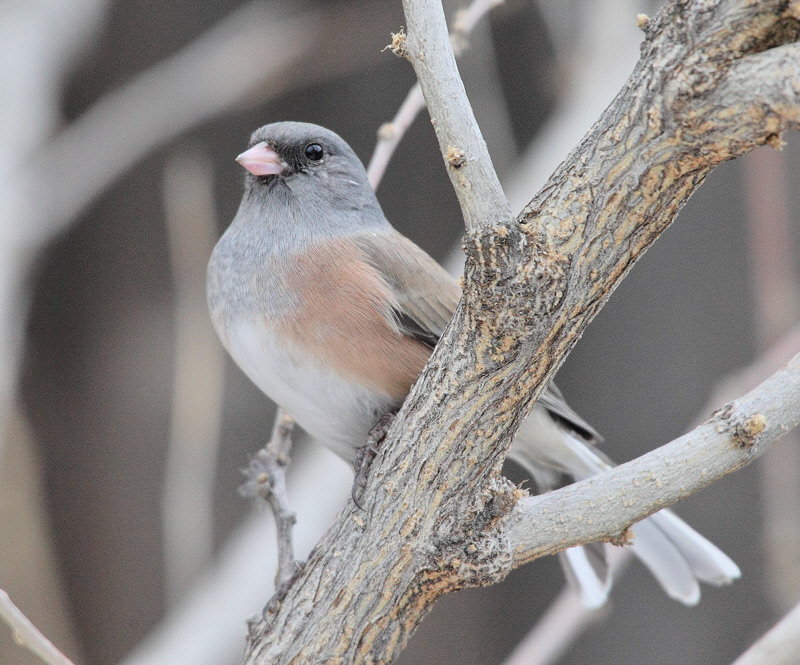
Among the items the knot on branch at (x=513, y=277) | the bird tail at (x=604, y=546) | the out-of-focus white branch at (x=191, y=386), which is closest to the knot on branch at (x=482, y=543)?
the knot on branch at (x=513, y=277)

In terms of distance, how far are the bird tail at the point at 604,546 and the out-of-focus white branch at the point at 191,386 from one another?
0.96 metres

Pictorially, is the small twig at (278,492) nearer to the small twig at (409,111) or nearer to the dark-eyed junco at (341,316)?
the dark-eyed junco at (341,316)

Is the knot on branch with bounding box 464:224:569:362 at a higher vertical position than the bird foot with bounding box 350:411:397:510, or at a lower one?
higher

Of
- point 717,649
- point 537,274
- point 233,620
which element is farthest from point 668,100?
point 717,649

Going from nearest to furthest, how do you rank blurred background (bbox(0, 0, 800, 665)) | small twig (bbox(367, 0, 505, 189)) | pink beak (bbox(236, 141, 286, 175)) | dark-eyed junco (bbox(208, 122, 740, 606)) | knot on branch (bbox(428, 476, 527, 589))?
knot on branch (bbox(428, 476, 527, 589)) < dark-eyed junco (bbox(208, 122, 740, 606)) < small twig (bbox(367, 0, 505, 189)) < pink beak (bbox(236, 141, 286, 175)) < blurred background (bbox(0, 0, 800, 665))

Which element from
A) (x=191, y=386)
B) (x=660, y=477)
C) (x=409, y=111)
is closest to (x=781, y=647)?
(x=660, y=477)

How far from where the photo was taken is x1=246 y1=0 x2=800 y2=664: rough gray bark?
3.08 feet

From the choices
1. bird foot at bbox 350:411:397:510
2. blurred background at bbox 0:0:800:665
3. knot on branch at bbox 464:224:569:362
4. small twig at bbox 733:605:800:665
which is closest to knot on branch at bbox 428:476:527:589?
bird foot at bbox 350:411:397:510

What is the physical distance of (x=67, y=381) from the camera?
3.10 metres

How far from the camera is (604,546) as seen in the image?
6.46 feet

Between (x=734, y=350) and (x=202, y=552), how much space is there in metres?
2.04

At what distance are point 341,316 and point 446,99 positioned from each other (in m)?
0.71

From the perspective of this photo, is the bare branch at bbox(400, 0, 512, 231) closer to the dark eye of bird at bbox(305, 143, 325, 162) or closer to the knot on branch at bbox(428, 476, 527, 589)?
the knot on branch at bbox(428, 476, 527, 589)

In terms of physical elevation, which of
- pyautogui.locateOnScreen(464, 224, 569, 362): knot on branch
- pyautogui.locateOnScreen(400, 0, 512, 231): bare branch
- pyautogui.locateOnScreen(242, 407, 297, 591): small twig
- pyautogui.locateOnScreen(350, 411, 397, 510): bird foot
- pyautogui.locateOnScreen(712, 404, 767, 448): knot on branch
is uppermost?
pyautogui.locateOnScreen(400, 0, 512, 231): bare branch
